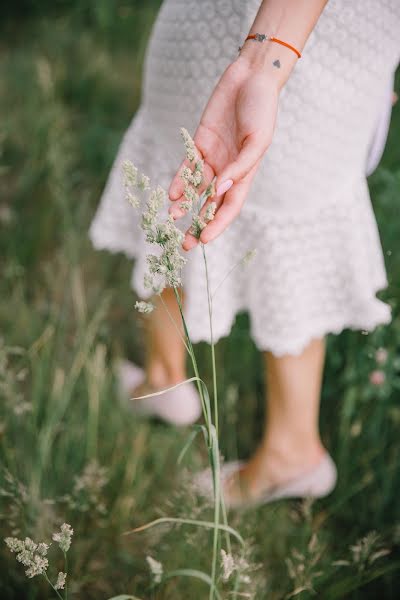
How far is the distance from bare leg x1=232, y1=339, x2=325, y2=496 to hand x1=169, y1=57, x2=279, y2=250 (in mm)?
570

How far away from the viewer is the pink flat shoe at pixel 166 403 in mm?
1651

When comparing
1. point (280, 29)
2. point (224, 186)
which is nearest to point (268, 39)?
point (280, 29)

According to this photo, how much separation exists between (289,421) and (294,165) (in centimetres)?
69

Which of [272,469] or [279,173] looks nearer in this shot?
[279,173]

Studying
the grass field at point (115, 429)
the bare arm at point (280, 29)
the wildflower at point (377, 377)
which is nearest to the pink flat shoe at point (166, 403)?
the grass field at point (115, 429)

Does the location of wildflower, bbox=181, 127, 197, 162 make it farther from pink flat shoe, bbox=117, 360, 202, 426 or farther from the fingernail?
pink flat shoe, bbox=117, 360, 202, 426

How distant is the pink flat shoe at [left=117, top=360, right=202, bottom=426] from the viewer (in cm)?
165

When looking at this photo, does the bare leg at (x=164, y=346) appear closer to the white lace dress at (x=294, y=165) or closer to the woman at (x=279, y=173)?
the woman at (x=279, y=173)

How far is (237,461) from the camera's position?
5.11ft

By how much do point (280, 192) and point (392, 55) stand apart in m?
0.33

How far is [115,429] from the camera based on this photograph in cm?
153

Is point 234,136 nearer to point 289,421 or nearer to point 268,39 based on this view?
point 268,39

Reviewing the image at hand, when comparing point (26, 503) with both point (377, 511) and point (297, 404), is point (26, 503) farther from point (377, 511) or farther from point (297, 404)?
point (377, 511)

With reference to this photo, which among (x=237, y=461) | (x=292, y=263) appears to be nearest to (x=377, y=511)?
(x=237, y=461)
